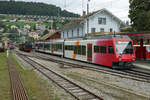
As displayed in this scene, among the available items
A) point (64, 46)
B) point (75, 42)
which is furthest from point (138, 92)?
point (64, 46)

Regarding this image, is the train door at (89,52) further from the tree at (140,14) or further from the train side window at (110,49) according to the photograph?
the tree at (140,14)

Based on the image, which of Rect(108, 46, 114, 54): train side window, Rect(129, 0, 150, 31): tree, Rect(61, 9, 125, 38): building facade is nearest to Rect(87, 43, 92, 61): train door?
Rect(108, 46, 114, 54): train side window

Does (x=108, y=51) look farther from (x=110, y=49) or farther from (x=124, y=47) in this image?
(x=124, y=47)

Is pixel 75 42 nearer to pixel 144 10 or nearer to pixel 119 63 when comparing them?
pixel 119 63

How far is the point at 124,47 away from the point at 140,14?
14967 mm

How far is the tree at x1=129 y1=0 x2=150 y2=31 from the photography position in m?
29.1

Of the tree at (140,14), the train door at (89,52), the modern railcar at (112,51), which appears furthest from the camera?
the tree at (140,14)

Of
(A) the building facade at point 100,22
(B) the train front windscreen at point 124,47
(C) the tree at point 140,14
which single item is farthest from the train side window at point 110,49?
(A) the building facade at point 100,22

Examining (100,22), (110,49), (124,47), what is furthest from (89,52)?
(100,22)

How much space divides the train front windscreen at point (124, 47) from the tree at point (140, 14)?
13653 mm

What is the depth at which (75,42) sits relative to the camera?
2494 cm

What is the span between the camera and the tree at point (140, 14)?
29078mm

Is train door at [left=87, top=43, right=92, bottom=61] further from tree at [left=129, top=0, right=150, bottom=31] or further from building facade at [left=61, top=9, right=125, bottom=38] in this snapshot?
building facade at [left=61, top=9, right=125, bottom=38]

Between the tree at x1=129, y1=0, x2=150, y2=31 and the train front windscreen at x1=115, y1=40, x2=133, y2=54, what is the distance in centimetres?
1365
